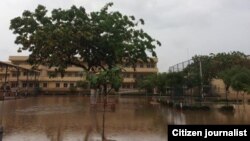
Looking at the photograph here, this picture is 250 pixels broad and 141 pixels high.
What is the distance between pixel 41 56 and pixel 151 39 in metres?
11.4

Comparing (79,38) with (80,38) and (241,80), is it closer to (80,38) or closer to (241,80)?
(80,38)

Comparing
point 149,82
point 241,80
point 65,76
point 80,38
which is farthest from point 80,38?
point 65,76

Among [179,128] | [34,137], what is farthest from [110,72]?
[179,128]

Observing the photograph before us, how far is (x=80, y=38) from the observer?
33906 mm

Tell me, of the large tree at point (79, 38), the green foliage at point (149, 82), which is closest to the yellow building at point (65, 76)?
the green foliage at point (149, 82)

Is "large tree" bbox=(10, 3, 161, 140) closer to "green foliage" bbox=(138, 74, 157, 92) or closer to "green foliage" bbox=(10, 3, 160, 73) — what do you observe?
"green foliage" bbox=(10, 3, 160, 73)

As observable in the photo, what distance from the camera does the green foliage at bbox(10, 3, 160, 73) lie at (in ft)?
111

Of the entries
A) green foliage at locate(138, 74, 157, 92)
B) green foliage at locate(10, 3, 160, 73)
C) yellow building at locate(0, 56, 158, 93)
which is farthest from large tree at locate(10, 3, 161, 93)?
yellow building at locate(0, 56, 158, 93)

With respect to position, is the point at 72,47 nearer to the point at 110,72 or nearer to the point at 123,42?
the point at 123,42

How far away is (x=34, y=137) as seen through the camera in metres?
14.9

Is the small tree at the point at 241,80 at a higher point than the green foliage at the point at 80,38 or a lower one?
lower

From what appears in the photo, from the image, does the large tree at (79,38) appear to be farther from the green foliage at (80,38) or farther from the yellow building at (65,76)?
the yellow building at (65,76)

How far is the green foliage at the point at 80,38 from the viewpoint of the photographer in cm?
3397

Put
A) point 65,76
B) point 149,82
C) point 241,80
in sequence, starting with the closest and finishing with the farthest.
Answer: point 241,80, point 149,82, point 65,76
